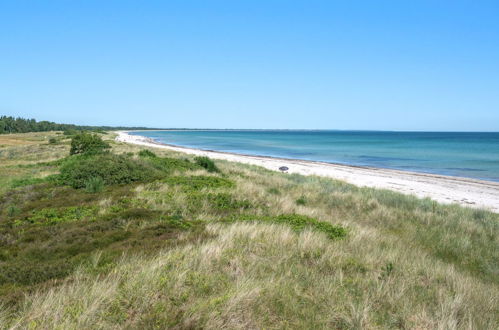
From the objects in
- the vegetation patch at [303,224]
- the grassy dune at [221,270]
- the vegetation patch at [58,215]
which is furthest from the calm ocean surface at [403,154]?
the vegetation patch at [58,215]

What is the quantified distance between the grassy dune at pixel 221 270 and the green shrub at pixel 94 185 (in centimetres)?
120

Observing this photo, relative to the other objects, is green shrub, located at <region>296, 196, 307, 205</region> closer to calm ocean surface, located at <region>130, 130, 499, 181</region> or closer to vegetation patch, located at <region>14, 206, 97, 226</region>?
vegetation patch, located at <region>14, 206, 97, 226</region>

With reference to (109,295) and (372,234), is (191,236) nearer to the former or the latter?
(109,295)

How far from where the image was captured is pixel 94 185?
12484mm

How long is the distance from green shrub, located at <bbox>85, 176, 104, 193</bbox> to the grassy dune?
47.2 inches

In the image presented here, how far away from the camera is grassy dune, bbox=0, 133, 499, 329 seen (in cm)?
387

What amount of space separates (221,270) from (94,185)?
9.32 m

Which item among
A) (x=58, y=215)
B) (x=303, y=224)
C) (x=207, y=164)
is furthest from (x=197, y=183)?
(x=207, y=164)

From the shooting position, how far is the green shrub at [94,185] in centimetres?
1219

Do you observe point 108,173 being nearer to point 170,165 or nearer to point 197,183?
point 197,183

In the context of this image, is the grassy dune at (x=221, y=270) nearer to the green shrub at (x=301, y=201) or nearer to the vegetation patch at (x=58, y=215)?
the vegetation patch at (x=58, y=215)

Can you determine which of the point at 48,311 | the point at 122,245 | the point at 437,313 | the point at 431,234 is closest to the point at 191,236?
the point at 122,245

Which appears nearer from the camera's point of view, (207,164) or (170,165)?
(170,165)

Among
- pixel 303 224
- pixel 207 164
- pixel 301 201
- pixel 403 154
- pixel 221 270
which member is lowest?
pixel 403 154
